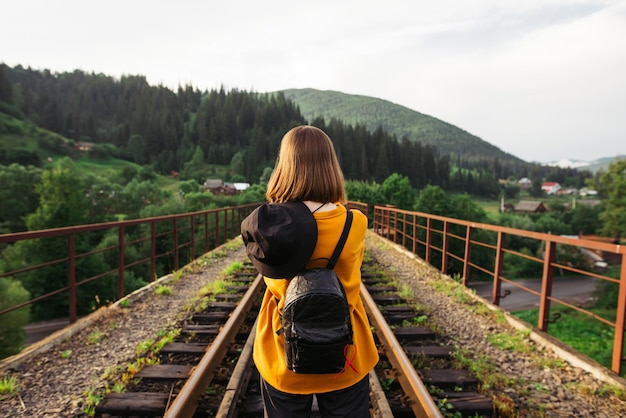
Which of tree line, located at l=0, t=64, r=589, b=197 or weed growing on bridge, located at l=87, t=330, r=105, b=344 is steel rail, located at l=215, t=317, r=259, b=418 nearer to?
weed growing on bridge, located at l=87, t=330, r=105, b=344

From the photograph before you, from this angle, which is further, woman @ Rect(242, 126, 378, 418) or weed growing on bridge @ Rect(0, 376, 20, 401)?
weed growing on bridge @ Rect(0, 376, 20, 401)

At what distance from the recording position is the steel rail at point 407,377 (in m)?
2.42

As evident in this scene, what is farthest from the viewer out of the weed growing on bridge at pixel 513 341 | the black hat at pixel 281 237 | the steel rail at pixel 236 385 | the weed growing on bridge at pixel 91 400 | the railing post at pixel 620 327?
the weed growing on bridge at pixel 513 341

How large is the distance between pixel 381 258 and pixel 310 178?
8.58m

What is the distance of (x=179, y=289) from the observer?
649 centimetres

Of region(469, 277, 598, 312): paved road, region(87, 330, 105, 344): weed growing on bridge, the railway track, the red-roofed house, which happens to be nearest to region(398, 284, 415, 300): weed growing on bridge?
the railway track

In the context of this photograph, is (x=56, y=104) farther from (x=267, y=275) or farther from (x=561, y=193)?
(x=561, y=193)

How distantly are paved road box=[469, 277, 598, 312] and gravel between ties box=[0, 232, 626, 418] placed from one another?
2831cm

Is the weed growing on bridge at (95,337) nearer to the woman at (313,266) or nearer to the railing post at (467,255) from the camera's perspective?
the woman at (313,266)

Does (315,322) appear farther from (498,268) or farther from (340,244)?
(498,268)

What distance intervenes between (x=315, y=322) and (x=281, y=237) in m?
0.32

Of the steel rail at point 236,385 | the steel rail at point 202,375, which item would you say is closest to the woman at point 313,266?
the steel rail at point 236,385

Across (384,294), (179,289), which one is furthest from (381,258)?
(179,289)

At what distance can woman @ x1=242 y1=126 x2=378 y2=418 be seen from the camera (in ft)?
4.59
